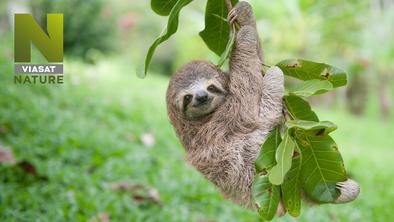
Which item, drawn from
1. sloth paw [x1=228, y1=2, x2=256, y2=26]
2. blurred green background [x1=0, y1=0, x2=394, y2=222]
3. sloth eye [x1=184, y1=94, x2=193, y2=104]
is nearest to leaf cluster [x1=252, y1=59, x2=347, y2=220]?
sloth paw [x1=228, y1=2, x2=256, y2=26]

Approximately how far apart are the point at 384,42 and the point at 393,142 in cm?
835

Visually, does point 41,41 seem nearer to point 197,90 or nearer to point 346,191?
point 197,90

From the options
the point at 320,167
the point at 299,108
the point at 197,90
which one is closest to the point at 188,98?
the point at 197,90

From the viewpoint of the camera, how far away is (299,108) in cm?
289

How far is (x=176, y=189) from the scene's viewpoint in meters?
5.46

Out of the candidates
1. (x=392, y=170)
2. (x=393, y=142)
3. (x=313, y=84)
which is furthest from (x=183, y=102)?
(x=393, y=142)

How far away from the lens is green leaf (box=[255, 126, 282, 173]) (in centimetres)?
259

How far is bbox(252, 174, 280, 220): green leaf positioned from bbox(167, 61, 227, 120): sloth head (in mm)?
877

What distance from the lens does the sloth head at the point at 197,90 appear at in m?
3.33

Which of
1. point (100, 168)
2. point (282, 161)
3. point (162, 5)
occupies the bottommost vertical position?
point (100, 168)

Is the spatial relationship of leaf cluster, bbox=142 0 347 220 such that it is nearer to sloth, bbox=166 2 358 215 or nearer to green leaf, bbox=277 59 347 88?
green leaf, bbox=277 59 347 88

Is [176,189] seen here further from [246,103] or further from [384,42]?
[384,42]

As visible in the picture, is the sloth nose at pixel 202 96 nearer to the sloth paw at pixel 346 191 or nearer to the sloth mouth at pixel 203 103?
the sloth mouth at pixel 203 103

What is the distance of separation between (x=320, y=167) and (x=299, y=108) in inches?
14.9
